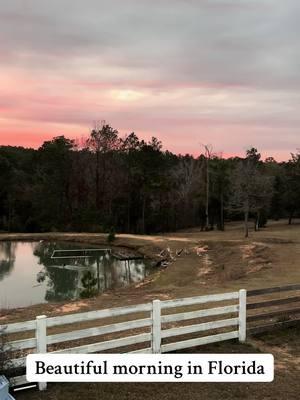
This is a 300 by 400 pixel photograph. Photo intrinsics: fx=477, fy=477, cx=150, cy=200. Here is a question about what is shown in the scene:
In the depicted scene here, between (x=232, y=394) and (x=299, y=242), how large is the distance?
101 ft

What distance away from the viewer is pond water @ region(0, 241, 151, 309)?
24.4 metres

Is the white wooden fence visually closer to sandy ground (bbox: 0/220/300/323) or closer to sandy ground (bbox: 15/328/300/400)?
sandy ground (bbox: 15/328/300/400)

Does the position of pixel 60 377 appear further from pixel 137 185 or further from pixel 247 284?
pixel 137 185

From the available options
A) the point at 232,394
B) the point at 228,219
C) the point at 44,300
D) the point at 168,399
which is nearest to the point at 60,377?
the point at 168,399

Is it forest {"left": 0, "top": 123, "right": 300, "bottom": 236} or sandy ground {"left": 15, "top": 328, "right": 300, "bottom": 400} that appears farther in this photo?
forest {"left": 0, "top": 123, "right": 300, "bottom": 236}

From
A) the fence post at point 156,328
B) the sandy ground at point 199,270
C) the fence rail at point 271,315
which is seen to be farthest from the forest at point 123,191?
the fence post at point 156,328

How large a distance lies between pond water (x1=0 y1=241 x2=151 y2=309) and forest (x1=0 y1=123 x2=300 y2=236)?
591 inches

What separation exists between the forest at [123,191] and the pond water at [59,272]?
15007 millimetres

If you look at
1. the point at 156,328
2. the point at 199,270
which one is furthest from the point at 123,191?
the point at 156,328

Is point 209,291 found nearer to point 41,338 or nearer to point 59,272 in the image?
point 41,338

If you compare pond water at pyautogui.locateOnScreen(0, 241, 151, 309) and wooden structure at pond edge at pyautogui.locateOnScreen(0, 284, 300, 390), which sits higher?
wooden structure at pond edge at pyautogui.locateOnScreen(0, 284, 300, 390)

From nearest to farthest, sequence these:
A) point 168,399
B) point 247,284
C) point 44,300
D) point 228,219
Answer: point 168,399 < point 247,284 < point 44,300 < point 228,219

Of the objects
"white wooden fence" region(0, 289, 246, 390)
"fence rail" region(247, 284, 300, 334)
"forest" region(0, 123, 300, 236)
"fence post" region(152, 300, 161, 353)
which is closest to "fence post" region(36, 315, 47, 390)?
"white wooden fence" region(0, 289, 246, 390)

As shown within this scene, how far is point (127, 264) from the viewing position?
37.5 metres
